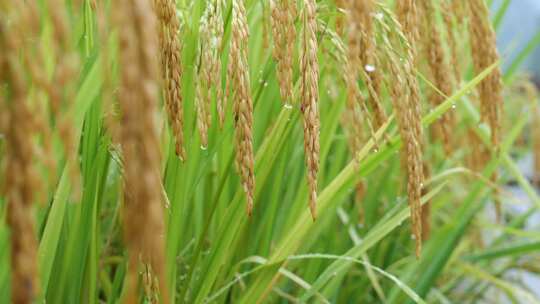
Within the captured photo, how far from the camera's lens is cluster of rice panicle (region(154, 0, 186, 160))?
812 mm

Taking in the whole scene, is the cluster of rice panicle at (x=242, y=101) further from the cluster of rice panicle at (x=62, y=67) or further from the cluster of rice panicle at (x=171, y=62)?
the cluster of rice panicle at (x=62, y=67)

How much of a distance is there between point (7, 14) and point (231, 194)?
0.85m

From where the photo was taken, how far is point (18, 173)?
488 millimetres

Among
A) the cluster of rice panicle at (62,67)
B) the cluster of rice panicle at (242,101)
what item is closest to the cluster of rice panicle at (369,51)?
the cluster of rice panicle at (242,101)

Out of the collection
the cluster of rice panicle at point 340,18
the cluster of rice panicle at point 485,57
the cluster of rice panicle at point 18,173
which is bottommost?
the cluster of rice panicle at point 485,57

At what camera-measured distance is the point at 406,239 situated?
74.9 inches

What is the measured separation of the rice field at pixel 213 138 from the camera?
496 millimetres

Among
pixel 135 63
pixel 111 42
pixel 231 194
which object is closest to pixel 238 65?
pixel 111 42

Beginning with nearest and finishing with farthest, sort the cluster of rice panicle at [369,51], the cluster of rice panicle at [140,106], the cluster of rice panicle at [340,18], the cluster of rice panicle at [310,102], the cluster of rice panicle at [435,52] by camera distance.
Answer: the cluster of rice panicle at [140,106]
the cluster of rice panicle at [369,51]
the cluster of rice panicle at [310,102]
the cluster of rice panicle at [340,18]
the cluster of rice panicle at [435,52]

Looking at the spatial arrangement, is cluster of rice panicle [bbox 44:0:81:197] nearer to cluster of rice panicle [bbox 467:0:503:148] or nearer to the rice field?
the rice field

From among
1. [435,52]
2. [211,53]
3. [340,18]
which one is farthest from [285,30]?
[435,52]

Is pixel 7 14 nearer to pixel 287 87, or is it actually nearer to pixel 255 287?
pixel 287 87

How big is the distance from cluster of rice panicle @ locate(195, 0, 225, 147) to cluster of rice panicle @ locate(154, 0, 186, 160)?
3 cm

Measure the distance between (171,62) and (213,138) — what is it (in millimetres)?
333
